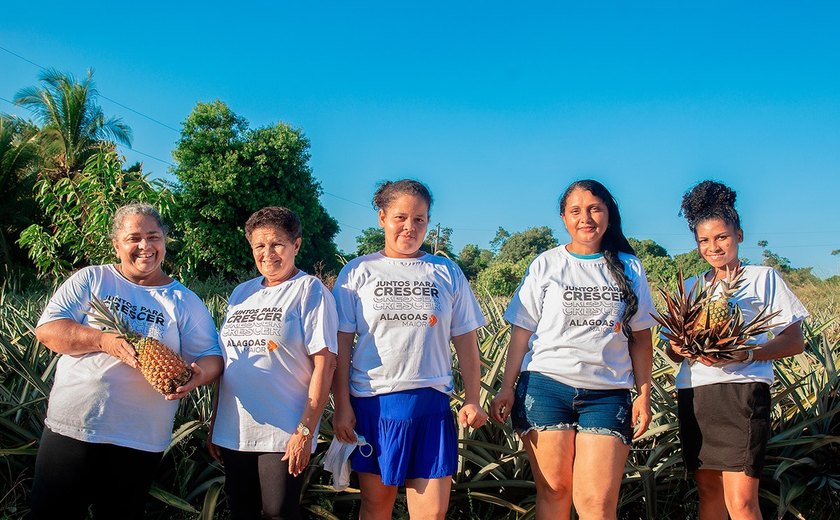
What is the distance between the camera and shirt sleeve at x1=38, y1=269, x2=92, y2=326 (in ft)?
9.04

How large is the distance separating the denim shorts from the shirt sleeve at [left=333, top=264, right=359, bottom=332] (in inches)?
34.6

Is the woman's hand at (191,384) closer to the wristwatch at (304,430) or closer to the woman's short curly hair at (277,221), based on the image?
the wristwatch at (304,430)

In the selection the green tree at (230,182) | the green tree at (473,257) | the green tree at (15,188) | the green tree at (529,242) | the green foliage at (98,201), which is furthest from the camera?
the green tree at (529,242)

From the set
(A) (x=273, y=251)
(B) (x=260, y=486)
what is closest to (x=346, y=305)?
(A) (x=273, y=251)

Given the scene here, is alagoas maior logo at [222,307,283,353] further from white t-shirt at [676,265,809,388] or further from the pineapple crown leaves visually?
white t-shirt at [676,265,809,388]

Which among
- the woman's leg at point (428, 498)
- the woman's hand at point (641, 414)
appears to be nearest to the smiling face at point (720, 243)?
the woman's hand at point (641, 414)

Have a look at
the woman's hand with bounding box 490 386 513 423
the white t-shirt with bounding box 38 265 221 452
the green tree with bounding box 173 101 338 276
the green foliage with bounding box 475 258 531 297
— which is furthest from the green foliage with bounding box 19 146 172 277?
the green foliage with bounding box 475 258 531 297

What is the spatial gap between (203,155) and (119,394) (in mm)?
25500

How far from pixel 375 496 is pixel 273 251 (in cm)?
118

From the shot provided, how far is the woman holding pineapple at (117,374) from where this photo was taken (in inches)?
103

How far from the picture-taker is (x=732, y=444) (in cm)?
297

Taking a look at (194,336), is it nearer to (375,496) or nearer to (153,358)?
(153,358)

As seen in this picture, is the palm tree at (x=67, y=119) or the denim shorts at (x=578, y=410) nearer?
the denim shorts at (x=578, y=410)

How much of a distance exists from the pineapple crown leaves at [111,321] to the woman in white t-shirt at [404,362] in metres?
0.88
